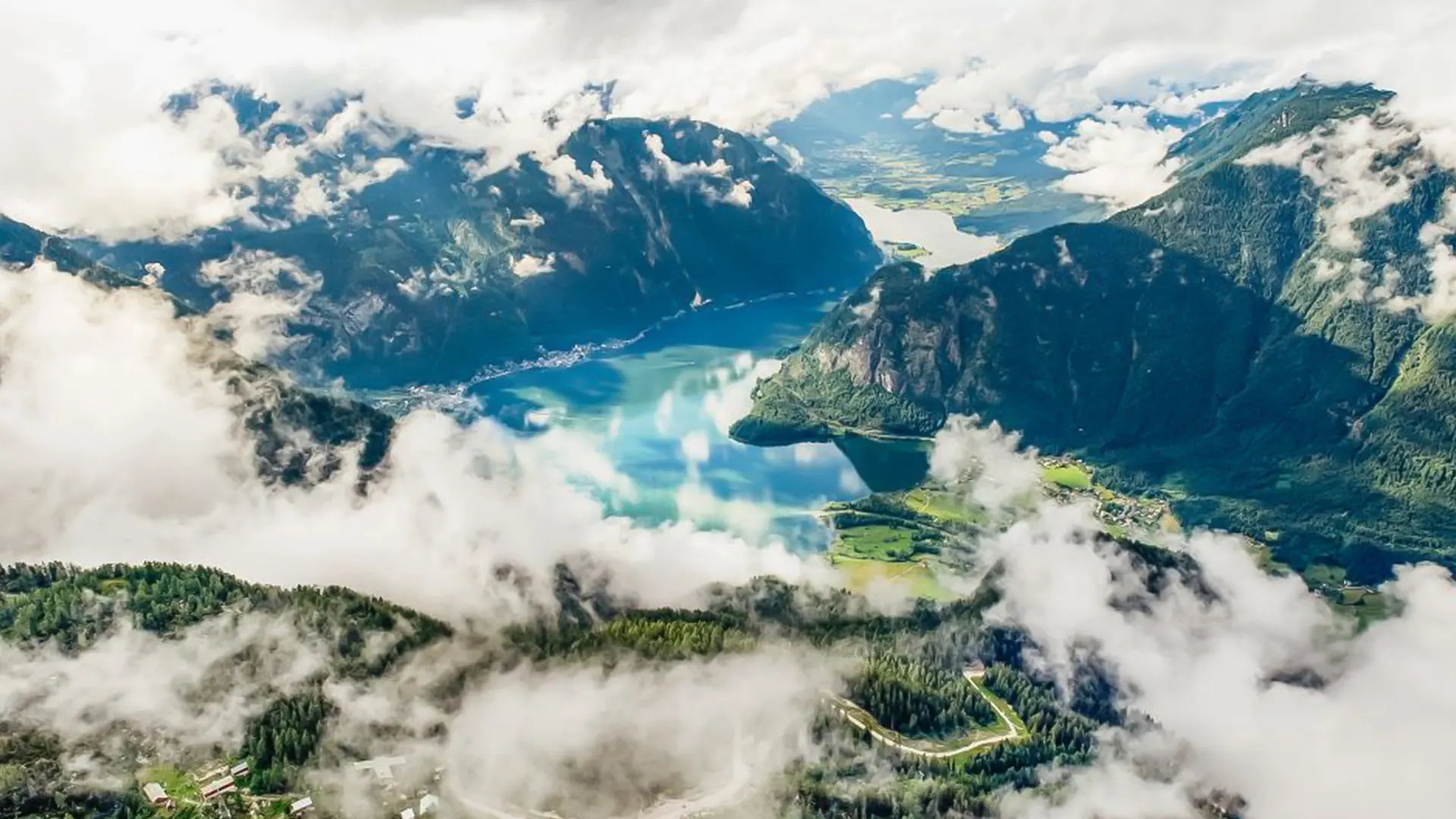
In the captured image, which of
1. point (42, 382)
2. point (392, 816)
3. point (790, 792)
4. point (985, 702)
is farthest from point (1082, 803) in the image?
point (42, 382)

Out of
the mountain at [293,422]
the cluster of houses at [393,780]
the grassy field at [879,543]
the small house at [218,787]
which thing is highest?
the mountain at [293,422]

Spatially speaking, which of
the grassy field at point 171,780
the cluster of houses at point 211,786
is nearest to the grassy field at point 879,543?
the cluster of houses at point 211,786

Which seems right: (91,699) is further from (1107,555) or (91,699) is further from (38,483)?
(1107,555)

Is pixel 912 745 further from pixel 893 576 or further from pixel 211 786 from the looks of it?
pixel 211 786

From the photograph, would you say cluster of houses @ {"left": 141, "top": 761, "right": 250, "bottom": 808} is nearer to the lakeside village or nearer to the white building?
the lakeside village

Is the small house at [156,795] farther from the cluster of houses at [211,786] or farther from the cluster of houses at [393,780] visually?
the cluster of houses at [393,780]

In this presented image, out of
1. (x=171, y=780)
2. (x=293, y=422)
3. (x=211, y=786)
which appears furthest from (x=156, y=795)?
(x=293, y=422)

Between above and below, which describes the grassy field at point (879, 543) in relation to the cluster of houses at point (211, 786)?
below
